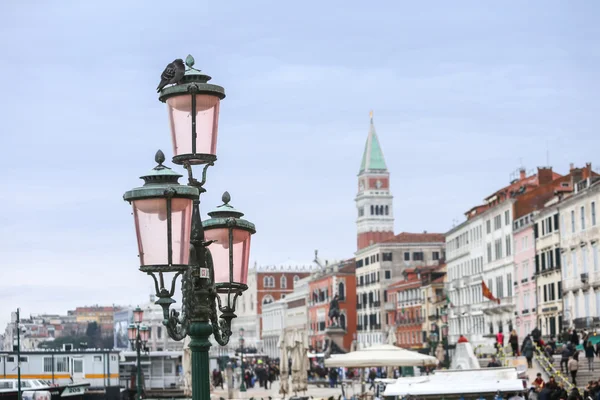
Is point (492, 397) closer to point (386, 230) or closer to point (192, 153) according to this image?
point (192, 153)

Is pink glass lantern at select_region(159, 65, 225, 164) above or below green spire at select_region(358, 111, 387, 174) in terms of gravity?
below

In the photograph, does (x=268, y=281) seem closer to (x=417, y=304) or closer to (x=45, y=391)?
(x=417, y=304)

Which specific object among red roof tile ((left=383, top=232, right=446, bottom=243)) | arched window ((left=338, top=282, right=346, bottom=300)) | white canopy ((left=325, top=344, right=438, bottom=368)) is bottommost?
white canopy ((left=325, top=344, right=438, bottom=368))

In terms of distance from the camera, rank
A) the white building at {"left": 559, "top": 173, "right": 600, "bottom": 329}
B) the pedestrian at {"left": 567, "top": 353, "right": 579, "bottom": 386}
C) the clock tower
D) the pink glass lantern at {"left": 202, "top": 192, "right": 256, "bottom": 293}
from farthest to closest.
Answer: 1. the clock tower
2. the white building at {"left": 559, "top": 173, "right": 600, "bottom": 329}
3. the pedestrian at {"left": 567, "top": 353, "right": 579, "bottom": 386}
4. the pink glass lantern at {"left": 202, "top": 192, "right": 256, "bottom": 293}

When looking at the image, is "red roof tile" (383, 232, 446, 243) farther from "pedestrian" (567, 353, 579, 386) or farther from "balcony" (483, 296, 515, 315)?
"pedestrian" (567, 353, 579, 386)

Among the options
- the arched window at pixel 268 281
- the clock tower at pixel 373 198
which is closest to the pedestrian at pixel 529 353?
the clock tower at pixel 373 198

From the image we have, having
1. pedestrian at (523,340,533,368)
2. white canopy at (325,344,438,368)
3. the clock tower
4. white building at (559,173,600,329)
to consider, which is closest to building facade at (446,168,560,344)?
white building at (559,173,600,329)

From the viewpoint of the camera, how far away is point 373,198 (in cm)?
16888

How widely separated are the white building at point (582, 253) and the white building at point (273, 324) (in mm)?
108685

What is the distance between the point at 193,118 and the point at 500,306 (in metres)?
71.0

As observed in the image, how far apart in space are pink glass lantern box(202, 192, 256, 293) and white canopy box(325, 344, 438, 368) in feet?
79.7

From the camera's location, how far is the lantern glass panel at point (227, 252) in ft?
32.2

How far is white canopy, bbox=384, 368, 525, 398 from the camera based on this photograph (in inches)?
1051

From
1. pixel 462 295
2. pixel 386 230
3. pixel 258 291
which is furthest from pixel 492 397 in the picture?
pixel 258 291
